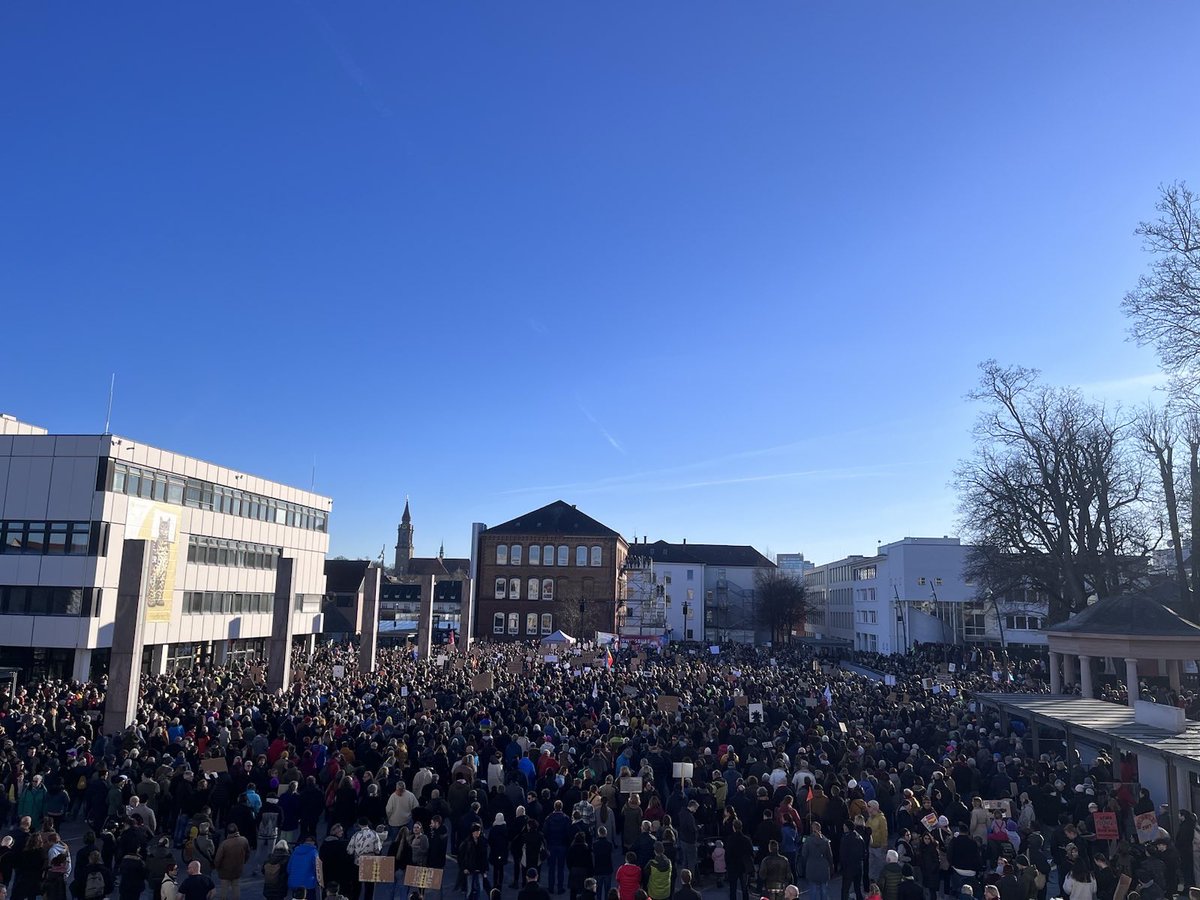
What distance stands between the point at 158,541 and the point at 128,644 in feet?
50.6

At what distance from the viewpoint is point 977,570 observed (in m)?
44.0

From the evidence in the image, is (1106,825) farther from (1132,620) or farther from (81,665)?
(81,665)

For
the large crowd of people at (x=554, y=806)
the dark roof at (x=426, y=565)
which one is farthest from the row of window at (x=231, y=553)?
the dark roof at (x=426, y=565)

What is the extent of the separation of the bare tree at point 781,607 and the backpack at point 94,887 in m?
87.7

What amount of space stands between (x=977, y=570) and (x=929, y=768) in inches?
1212

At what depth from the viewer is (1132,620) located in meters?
25.5

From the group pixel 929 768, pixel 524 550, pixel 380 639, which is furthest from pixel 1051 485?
pixel 380 639

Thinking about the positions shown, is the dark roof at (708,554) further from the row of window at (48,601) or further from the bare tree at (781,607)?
the row of window at (48,601)

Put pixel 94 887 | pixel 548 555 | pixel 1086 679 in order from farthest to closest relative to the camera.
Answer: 1. pixel 548 555
2. pixel 1086 679
3. pixel 94 887

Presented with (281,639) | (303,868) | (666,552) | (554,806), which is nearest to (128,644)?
(281,639)

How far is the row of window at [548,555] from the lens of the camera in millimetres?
80062

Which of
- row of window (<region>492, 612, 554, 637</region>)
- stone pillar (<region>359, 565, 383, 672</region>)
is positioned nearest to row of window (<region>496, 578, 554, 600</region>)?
row of window (<region>492, 612, 554, 637</region>)

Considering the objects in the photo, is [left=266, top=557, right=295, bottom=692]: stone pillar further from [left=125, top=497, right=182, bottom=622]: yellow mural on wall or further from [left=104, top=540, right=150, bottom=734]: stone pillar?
[left=104, top=540, right=150, bottom=734]: stone pillar

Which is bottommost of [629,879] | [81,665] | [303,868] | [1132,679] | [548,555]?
[629,879]
